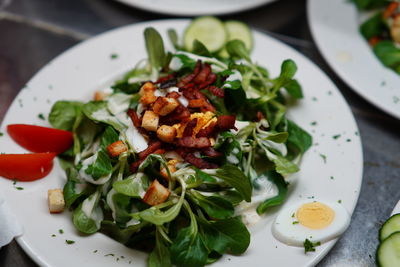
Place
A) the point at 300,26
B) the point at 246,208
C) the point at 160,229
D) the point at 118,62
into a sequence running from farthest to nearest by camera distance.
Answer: the point at 300,26 → the point at 118,62 → the point at 246,208 → the point at 160,229

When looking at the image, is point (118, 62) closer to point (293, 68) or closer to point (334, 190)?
point (293, 68)

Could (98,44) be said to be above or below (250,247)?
above

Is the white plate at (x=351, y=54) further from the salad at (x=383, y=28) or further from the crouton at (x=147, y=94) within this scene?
the crouton at (x=147, y=94)

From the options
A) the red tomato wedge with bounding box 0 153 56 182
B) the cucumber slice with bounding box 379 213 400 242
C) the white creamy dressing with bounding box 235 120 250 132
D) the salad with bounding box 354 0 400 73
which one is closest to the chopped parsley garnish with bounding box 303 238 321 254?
the cucumber slice with bounding box 379 213 400 242

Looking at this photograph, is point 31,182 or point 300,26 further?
point 300,26

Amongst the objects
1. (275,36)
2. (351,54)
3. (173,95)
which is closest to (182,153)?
(173,95)

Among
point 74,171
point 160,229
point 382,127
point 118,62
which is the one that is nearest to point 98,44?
point 118,62

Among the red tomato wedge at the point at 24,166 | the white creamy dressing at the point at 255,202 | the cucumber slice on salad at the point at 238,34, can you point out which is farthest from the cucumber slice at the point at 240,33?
the red tomato wedge at the point at 24,166

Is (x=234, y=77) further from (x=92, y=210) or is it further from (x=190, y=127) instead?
(x=92, y=210)
